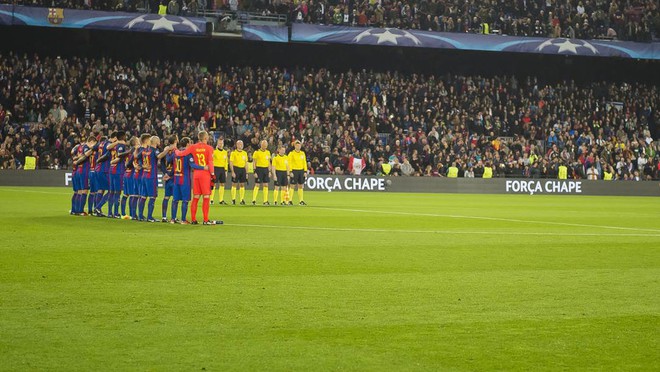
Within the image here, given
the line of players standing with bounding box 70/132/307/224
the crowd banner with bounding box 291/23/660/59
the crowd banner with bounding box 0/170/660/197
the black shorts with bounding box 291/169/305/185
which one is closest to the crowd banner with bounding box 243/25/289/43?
the crowd banner with bounding box 291/23/660/59

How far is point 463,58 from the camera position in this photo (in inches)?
2126

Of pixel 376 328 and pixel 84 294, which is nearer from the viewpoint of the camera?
pixel 376 328

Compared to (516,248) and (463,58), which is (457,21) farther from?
(516,248)

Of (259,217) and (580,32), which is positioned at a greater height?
(580,32)

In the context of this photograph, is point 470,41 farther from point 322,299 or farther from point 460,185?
point 322,299

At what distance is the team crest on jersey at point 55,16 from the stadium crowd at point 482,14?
3.90m

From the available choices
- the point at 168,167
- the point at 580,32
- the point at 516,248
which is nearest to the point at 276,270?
the point at 516,248

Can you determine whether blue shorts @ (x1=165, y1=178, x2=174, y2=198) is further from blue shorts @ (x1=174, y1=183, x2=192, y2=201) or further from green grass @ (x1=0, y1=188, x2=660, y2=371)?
green grass @ (x1=0, y1=188, x2=660, y2=371)

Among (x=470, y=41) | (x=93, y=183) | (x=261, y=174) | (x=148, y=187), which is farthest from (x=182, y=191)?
(x=470, y=41)

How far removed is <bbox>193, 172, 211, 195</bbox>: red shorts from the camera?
61.3 ft

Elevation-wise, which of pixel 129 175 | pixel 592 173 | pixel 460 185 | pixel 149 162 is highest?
pixel 149 162

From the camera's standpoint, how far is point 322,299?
9.34m

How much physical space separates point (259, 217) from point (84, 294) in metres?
13.3

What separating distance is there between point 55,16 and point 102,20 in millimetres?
2088
